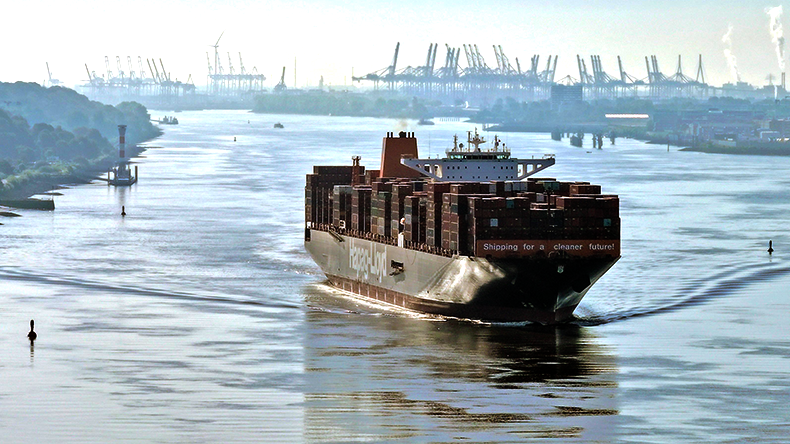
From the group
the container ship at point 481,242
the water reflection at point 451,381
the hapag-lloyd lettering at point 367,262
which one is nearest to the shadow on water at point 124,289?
the hapag-lloyd lettering at point 367,262

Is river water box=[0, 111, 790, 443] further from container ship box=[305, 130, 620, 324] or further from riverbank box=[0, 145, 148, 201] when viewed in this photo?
riverbank box=[0, 145, 148, 201]

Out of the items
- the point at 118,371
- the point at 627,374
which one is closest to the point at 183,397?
the point at 118,371

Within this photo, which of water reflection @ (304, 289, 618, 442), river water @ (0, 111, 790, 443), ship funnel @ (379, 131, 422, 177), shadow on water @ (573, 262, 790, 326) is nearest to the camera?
water reflection @ (304, 289, 618, 442)

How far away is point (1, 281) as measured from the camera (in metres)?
61.5

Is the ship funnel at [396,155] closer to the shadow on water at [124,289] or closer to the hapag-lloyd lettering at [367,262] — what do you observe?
the hapag-lloyd lettering at [367,262]

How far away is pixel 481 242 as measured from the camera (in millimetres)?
46750

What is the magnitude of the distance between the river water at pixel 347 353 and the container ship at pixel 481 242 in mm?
1056

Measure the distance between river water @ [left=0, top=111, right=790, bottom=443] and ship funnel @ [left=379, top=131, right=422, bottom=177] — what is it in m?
6.10

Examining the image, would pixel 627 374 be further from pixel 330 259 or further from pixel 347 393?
pixel 330 259

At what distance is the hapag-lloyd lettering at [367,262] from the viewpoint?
54.5 m

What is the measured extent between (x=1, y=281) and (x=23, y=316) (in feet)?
35.2

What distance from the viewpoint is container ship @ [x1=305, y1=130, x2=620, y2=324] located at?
153 feet

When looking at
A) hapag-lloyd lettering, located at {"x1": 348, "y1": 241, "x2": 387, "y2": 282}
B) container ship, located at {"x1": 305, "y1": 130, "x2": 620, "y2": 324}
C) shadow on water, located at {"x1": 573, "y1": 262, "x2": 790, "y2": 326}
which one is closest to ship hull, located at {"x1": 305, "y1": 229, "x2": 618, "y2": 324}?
container ship, located at {"x1": 305, "y1": 130, "x2": 620, "y2": 324}

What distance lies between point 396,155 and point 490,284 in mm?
17231
